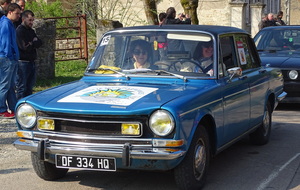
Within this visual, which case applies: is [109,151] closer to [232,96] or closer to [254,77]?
[232,96]

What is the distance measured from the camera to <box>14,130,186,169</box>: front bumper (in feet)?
17.7

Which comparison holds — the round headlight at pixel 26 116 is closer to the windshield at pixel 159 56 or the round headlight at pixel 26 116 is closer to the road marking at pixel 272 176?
the windshield at pixel 159 56

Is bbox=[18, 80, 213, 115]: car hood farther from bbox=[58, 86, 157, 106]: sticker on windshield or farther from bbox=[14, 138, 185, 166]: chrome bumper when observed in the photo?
bbox=[14, 138, 185, 166]: chrome bumper

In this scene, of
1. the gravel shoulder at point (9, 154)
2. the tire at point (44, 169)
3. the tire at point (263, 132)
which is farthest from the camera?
the tire at point (263, 132)

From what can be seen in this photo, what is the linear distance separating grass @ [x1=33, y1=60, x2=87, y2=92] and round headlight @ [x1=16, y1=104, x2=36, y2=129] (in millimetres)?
6778

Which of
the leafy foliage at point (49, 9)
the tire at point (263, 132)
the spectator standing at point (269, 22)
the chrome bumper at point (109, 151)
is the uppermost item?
the leafy foliage at point (49, 9)

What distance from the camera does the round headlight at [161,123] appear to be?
5414mm

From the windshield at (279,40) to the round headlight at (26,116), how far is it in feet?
25.2

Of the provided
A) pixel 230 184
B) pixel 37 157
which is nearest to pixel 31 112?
pixel 37 157

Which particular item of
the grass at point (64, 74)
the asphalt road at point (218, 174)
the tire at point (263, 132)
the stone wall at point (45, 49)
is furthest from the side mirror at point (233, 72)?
the stone wall at point (45, 49)

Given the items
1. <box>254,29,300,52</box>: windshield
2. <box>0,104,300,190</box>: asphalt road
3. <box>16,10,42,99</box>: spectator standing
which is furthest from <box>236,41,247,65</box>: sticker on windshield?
<box>254,29,300,52</box>: windshield

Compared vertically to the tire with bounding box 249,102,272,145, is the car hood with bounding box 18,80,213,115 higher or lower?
higher

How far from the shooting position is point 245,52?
7992mm

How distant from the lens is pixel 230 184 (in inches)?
248
